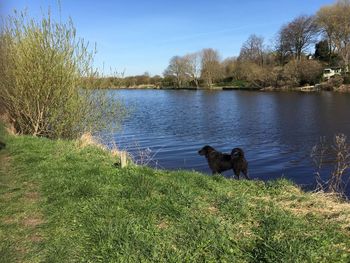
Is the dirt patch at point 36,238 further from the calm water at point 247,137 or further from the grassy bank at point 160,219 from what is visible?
the calm water at point 247,137

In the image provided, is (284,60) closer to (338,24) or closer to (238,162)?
(338,24)

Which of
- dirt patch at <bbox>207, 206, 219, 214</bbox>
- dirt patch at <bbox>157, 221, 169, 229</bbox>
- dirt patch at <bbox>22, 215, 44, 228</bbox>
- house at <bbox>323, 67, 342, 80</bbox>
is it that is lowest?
dirt patch at <bbox>207, 206, 219, 214</bbox>

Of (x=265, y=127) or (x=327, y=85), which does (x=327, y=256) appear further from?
(x=327, y=85)

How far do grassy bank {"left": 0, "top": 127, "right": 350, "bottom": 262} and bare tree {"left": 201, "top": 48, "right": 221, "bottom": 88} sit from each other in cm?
12250

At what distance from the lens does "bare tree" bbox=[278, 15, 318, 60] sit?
11544cm

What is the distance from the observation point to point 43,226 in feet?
19.8

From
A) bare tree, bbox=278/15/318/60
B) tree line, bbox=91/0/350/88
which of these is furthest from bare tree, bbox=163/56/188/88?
bare tree, bbox=278/15/318/60

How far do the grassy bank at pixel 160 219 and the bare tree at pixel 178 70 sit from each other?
133721mm

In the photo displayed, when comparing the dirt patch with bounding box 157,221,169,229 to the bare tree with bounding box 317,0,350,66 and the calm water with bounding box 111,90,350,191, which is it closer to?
the calm water with bounding box 111,90,350,191

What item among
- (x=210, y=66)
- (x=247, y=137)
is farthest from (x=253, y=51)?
(x=247, y=137)

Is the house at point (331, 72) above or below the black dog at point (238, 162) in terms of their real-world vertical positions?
above

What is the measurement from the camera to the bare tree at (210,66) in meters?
132

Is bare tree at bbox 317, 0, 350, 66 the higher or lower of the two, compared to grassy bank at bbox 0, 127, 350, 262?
higher

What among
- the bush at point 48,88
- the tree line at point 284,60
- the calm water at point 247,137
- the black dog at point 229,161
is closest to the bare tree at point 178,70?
the tree line at point 284,60
